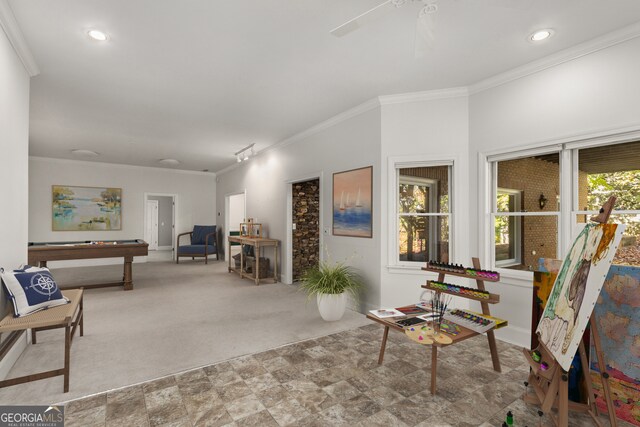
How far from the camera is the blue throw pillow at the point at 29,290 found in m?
2.25

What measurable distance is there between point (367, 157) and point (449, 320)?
2172 millimetres

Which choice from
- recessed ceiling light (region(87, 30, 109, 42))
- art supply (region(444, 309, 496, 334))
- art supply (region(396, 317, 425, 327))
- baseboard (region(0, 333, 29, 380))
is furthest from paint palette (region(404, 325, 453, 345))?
recessed ceiling light (region(87, 30, 109, 42))

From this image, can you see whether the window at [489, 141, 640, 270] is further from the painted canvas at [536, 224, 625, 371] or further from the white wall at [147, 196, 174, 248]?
the white wall at [147, 196, 174, 248]

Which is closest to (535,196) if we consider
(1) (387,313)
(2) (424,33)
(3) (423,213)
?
(3) (423,213)

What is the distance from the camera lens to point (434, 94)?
139 inches

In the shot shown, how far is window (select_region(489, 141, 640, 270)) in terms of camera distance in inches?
95.6

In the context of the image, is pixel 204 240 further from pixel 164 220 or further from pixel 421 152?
pixel 421 152

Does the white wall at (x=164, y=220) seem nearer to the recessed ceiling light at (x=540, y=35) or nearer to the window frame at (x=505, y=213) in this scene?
the window frame at (x=505, y=213)

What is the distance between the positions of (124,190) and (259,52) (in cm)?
717

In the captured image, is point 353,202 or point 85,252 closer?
point 353,202

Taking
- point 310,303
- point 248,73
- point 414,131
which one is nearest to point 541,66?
point 414,131

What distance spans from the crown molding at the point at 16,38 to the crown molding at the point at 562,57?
13.0 ft

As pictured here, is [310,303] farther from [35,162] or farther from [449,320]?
[35,162]

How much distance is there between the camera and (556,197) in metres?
2.83
